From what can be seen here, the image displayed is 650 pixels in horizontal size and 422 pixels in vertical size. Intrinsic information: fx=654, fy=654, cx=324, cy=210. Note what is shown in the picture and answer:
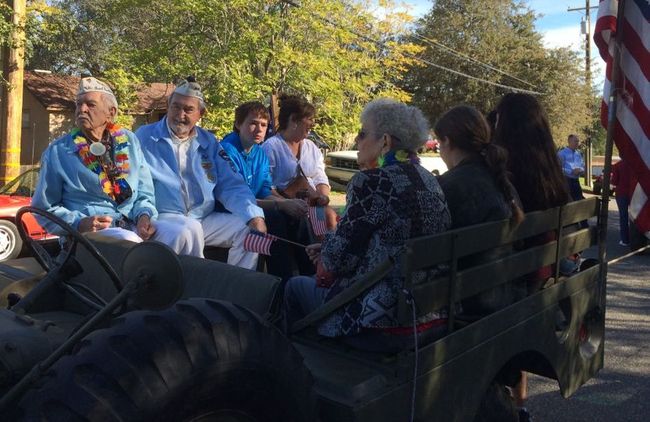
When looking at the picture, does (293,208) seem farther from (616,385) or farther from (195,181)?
(616,385)

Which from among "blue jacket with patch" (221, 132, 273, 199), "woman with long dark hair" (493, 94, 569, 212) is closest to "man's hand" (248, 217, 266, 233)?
"blue jacket with patch" (221, 132, 273, 199)

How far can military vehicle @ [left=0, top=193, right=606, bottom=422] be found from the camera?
156 cm

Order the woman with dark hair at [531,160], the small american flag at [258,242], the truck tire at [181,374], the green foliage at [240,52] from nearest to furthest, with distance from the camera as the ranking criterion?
1. the truck tire at [181,374]
2. the woman with dark hair at [531,160]
3. the small american flag at [258,242]
4. the green foliage at [240,52]

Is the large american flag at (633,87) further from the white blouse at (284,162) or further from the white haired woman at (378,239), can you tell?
the white haired woman at (378,239)

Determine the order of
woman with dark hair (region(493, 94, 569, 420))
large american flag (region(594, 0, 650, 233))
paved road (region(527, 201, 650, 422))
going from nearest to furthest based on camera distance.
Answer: woman with dark hair (region(493, 94, 569, 420)), paved road (region(527, 201, 650, 422)), large american flag (region(594, 0, 650, 233))

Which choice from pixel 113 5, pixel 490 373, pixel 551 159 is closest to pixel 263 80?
pixel 113 5

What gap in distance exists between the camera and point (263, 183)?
Answer: 496 cm

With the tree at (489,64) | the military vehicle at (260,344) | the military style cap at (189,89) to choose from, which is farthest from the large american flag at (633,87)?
the tree at (489,64)

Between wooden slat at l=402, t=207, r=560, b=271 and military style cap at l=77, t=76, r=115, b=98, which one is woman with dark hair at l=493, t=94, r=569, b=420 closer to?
wooden slat at l=402, t=207, r=560, b=271

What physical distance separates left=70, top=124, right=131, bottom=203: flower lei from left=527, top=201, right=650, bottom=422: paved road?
2.86m

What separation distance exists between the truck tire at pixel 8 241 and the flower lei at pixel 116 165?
753cm

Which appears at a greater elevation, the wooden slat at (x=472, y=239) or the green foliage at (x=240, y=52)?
the green foliage at (x=240, y=52)

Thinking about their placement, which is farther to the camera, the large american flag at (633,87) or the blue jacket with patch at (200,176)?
the large american flag at (633,87)

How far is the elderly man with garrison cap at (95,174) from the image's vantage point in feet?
11.3
